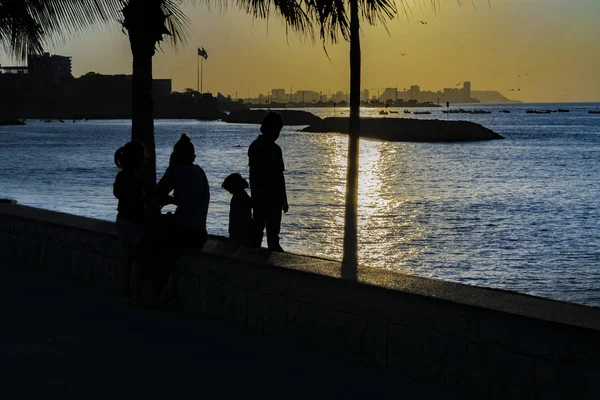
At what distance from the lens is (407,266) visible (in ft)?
58.0

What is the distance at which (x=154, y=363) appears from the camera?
6043 mm

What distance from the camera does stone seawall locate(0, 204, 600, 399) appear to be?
4.63 m

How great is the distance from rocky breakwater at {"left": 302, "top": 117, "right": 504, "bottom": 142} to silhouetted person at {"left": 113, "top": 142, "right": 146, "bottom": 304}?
104 metres

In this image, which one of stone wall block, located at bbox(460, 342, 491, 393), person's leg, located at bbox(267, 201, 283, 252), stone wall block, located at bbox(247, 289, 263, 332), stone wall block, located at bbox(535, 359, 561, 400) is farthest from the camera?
person's leg, located at bbox(267, 201, 283, 252)

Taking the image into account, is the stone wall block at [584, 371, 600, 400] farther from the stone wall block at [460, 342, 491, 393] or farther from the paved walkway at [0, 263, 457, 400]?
the paved walkway at [0, 263, 457, 400]

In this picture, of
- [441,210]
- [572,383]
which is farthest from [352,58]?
[441,210]

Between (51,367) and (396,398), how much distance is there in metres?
2.28

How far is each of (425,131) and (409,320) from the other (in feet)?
358

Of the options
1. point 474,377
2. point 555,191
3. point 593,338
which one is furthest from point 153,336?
point 555,191

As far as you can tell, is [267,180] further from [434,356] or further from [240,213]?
[434,356]

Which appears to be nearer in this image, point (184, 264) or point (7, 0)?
point (184, 264)

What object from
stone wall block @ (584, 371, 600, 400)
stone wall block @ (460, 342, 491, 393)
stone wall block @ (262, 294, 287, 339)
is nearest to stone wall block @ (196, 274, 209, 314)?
stone wall block @ (262, 294, 287, 339)

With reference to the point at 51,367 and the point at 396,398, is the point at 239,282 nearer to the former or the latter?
the point at 51,367

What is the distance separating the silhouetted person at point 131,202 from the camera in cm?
767
